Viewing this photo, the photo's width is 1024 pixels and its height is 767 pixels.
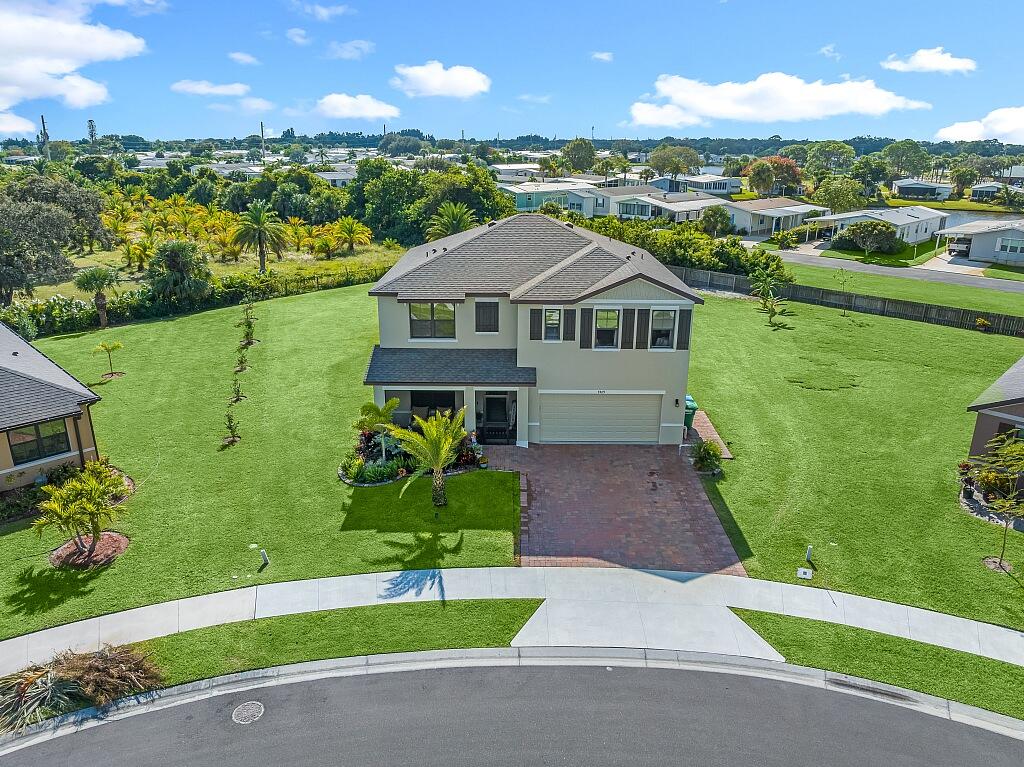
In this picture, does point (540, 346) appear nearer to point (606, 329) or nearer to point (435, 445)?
point (606, 329)

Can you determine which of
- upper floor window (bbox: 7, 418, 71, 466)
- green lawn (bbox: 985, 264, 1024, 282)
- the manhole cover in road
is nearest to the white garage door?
the manhole cover in road

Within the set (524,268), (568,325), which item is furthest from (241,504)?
(524,268)

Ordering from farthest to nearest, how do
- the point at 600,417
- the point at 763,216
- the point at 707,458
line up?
1. the point at 763,216
2. the point at 600,417
3. the point at 707,458

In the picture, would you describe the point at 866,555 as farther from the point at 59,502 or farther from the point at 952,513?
the point at 59,502

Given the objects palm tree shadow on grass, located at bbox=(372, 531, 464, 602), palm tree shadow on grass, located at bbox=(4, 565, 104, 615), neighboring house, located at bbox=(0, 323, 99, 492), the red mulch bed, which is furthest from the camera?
neighboring house, located at bbox=(0, 323, 99, 492)

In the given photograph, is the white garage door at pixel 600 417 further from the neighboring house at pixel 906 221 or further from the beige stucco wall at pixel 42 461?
the neighboring house at pixel 906 221

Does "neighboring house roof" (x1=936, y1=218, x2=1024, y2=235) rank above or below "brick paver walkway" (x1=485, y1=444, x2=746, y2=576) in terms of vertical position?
above

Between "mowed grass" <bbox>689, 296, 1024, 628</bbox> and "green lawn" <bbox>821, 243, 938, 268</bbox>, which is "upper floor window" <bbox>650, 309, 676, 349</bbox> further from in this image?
"green lawn" <bbox>821, 243, 938, 268</bbox>
